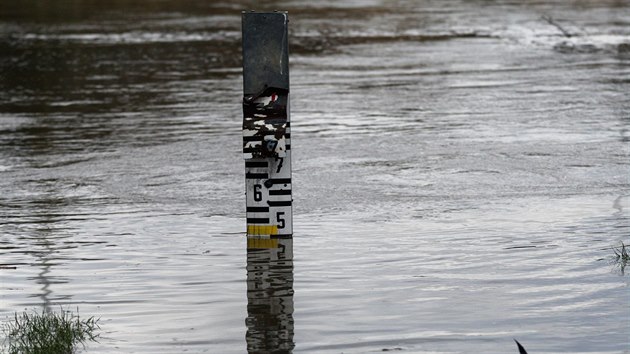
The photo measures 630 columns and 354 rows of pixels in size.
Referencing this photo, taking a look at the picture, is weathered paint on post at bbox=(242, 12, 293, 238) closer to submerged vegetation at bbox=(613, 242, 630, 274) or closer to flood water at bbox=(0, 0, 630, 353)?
flood water at bbox=(0, 0, 630, 353)

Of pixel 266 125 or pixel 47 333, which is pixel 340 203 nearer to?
pixel 266 125

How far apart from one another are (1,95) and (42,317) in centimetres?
1433

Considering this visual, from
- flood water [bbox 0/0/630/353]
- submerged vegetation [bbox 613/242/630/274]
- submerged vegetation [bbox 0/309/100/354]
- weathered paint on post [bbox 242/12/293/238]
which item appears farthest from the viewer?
weathered paint on post [bbox 242/12/293/238]

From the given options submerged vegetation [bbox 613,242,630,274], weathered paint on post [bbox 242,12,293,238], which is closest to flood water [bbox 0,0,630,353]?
submerged vegetation [bbox 613,242,630,274]

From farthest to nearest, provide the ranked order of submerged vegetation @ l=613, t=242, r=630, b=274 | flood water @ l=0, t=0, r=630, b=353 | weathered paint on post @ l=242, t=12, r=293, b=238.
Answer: weathered paint on post @ l=242, t=12, r=293, b=238, submerged vegetation @ l=613, t=242, r=630, b=274, flood water @ l=0, t=0, r=630, b=353

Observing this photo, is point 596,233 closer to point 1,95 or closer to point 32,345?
point 32,345

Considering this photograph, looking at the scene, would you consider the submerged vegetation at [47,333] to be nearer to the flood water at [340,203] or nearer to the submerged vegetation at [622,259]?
the flood water at [340,203]

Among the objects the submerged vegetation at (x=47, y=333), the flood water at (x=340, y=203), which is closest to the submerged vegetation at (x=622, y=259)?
the flood water at (x=340, y=203)

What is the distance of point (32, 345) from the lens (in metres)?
7.35

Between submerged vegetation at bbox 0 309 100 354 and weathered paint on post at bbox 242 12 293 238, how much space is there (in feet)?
8.52

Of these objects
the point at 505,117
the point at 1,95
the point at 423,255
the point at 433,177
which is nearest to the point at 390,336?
the point at 423,255

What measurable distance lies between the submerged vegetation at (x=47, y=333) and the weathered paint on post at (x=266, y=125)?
2.60m

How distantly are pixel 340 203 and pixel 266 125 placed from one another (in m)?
1.75

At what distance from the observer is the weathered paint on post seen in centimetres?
1033
